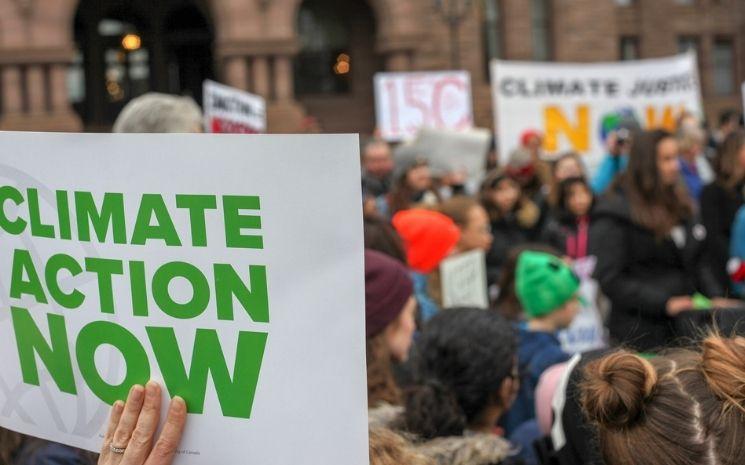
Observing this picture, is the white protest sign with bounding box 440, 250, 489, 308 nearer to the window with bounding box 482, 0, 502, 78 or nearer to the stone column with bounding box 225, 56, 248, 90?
the stone column with bounding box 225, 56, 248, 90

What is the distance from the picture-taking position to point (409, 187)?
23.3 feet

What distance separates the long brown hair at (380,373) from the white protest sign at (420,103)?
10792 mm

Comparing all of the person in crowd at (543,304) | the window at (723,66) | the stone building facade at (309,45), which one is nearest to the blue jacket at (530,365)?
the person in crowd at (543,304)

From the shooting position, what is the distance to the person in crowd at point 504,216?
691 cm

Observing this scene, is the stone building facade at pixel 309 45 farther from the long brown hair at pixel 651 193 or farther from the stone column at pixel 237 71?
the long brown hair at pixel 651 193

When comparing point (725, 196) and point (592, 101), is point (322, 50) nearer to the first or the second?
point (592, 101)

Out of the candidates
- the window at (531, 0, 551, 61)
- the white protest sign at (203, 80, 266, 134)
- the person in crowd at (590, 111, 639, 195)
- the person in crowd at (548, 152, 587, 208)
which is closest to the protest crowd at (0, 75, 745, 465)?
the person in crowd at (548, 152, 587, 208)

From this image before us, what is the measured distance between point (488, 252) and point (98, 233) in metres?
5.32

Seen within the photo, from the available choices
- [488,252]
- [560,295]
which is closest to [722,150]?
Answer: [488,252]

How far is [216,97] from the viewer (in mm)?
7223

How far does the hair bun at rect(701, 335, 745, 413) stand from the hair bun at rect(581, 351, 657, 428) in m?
0.10

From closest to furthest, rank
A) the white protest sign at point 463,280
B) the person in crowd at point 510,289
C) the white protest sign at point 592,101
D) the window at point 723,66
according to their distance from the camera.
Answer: the person in crowd at point 510,289 < the white protest sign at point 463,280 < the white protest sign at point 592,101 < the window at point 723,66

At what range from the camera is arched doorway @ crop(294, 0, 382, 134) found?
2288 centimetres

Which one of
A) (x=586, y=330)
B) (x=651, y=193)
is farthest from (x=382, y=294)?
(x=586, y=330)
